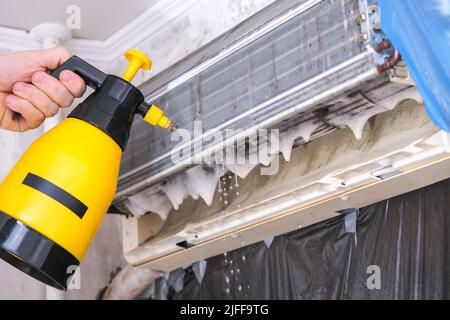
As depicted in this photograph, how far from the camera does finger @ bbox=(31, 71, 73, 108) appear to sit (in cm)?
129

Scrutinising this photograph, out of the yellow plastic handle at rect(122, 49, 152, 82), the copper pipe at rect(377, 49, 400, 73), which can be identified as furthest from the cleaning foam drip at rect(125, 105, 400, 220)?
the yellow plastic handle at rect(122, 49, 152, 82)

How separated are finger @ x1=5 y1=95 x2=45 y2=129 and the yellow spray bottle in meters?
0.10

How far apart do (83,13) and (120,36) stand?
14 centimetres

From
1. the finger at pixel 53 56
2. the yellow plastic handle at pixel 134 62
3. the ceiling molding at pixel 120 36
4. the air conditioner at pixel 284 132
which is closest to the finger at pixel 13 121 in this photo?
the finger at pixel 53 56

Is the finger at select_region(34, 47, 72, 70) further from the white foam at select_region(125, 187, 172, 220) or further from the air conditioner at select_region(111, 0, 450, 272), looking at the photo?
the white foam at select_region(125, 187, 172, 220)

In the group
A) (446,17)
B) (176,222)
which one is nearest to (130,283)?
(176,222)

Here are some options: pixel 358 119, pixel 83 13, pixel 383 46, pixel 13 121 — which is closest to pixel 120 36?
pixel 83 13

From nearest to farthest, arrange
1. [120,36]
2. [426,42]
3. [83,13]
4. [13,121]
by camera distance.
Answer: [426,42]
[13,121]
[83,13]
[120,36]

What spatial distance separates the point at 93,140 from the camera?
1.22m

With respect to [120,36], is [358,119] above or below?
below

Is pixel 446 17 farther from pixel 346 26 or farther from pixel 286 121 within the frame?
pixel 286 121

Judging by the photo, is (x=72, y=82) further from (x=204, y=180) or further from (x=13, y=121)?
(x=204, y=180)

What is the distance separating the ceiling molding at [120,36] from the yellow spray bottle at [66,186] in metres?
0.74

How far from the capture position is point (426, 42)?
3.75 ft
